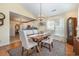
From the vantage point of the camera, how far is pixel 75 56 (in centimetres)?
232

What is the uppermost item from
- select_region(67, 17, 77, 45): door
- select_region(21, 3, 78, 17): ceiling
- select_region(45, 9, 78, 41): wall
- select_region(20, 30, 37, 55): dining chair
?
select_region(21, 3, 78, 17): ceiling

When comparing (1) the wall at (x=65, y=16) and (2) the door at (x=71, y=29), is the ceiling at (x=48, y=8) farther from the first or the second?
(2) the door at (x=71, y=29)

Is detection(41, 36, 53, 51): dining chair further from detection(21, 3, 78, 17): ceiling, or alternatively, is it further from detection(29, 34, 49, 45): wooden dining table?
detection(21, 3, 78, 17): ceiling

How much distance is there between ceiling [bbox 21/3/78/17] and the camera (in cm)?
227

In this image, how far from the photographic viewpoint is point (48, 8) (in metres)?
2.29

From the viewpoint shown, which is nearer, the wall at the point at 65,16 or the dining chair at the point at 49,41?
the wall at the point at 65,16

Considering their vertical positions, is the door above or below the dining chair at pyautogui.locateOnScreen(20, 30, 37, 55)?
above

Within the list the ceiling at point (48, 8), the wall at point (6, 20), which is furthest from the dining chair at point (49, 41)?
the wall at point (6, 20)

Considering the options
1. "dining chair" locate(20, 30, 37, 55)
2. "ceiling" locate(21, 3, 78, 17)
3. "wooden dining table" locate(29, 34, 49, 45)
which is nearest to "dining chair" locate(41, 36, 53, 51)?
"wooden dining table" locate(29, 34, 49, 45)

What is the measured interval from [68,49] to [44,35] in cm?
62

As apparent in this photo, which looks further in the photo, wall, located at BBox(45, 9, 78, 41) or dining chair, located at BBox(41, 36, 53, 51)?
dining chair, located at BBox(41, 36, 53, 51)

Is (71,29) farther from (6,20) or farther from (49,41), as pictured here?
(6,20)

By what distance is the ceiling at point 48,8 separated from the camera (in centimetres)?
227

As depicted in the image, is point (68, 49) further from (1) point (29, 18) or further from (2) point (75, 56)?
(1) point (29, 18)
